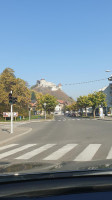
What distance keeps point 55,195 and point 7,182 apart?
51cm

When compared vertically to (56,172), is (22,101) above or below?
above

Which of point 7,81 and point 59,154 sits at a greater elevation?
point 7,81

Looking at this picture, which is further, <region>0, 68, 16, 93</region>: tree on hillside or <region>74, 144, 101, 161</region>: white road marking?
<region>0, 68, 16, 93</region>: tree on hillside

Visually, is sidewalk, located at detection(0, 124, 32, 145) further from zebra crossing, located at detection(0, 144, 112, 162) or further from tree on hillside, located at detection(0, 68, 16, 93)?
tree on hillside, located at detection(0, 68, 16, 93)

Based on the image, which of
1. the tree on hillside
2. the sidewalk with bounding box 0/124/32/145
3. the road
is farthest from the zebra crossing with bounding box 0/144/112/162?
the tree on hillside

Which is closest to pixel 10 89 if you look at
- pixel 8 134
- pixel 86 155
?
pixel 8 134

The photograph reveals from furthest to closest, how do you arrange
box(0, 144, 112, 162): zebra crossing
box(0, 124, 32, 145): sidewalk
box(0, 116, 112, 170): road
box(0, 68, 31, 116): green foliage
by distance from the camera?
1. box(0, 68, 31, 116): green foliage
2. box(0, 124, 32, 145): sidewalk
3. box(0, 144, 112, 162): zebra crossing
4. box(0, 116, 112, 170): road

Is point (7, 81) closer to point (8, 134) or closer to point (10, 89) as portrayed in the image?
point (10, 89)

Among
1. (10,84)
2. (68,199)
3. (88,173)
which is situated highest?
(10,84)

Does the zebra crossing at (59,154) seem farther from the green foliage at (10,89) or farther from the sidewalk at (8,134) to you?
the green foliage at (10,89)

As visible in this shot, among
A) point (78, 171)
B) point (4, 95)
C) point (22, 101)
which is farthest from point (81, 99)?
point (78, 171)

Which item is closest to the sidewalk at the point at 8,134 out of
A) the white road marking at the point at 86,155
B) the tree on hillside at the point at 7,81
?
the white road marking at the point at 86,155

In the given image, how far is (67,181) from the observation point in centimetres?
220

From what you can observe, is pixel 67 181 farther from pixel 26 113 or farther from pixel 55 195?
pixel 26 113
